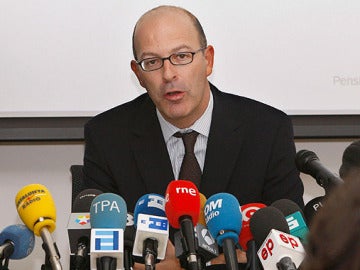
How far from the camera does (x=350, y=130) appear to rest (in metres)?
3.62

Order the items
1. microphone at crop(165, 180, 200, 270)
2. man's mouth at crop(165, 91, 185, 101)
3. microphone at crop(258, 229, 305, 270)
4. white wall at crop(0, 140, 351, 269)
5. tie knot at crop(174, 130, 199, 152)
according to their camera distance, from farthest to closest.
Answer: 1. white wall at crop(0, 140, 351, 269)
2. tie knot at crop(174, 130, 199, 152)
3. man's mouth at crop(165, 91, 185, 101)
4. microphone at crop(165, 180, 200, 270)
5. microphone at crop(258, 229, 305, 270)

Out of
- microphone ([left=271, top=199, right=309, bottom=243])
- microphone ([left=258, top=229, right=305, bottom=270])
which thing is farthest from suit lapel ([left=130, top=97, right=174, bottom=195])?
microphone ([left=258, top=229, right=305, bottom=270])

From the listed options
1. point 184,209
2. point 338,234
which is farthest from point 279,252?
point 338,234

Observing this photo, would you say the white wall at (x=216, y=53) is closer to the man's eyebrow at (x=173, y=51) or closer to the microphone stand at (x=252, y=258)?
the man's eyebrow at (x=173, y=51)

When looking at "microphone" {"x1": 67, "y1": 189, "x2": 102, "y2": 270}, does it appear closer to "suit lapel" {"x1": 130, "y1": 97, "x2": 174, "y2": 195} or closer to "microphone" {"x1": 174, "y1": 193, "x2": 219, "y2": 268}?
"microphone" {"x1": 174, "y1": 193, "x2": 219, "y2": 268}

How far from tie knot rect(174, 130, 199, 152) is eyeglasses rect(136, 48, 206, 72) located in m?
0.30

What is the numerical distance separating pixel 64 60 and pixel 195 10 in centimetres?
68

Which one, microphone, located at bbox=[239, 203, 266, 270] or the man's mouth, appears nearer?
microphone, located at bbox=[239, 203, 266, 270]

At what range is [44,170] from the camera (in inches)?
148

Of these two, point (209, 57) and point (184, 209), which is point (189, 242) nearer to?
point (184, 209)

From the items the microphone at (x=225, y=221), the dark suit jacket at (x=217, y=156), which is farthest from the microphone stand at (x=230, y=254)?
the dark suit jacket at (x=217, y=156)

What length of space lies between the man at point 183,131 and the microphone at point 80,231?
71cm

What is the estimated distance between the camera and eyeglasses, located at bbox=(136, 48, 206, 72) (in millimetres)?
2654

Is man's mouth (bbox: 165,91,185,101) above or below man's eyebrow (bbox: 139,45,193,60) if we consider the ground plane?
below
